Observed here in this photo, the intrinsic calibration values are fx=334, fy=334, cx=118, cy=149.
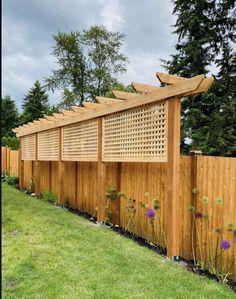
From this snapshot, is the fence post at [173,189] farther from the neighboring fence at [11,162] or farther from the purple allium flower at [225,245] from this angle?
the neighboring fence at [11,162]

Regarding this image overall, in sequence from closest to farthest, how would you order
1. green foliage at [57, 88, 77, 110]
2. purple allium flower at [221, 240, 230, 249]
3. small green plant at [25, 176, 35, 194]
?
purple allium flower at [221, 240, 230, 249] → small green plant at [25, 176, 35, 194] → green foliage at [57, 88, 77, 110]

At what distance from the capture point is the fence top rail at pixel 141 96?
3854mm

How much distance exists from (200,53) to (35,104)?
17674mm

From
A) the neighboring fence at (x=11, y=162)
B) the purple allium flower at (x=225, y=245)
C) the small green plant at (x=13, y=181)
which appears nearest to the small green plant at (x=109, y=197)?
the purple allium flower at (x=225, y=245)

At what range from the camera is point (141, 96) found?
4.85 meters

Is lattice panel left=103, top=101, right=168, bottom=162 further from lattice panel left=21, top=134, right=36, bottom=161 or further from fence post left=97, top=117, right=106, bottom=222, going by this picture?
lattice panel left=21, top=134, right=36, bottom=161

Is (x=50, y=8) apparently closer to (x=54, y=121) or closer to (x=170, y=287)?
(x=170, y=287)

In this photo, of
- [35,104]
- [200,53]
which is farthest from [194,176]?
[35,104]

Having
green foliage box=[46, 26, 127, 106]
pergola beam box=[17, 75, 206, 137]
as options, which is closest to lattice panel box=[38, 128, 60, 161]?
pergola beam box=[17, 75, 206, 137]

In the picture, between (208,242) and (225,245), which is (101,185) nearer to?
(208,242)

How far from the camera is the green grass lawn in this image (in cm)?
301

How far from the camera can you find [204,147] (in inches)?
477

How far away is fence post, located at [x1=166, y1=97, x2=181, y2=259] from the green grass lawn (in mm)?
239

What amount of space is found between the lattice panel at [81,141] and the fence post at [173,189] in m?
2.60
